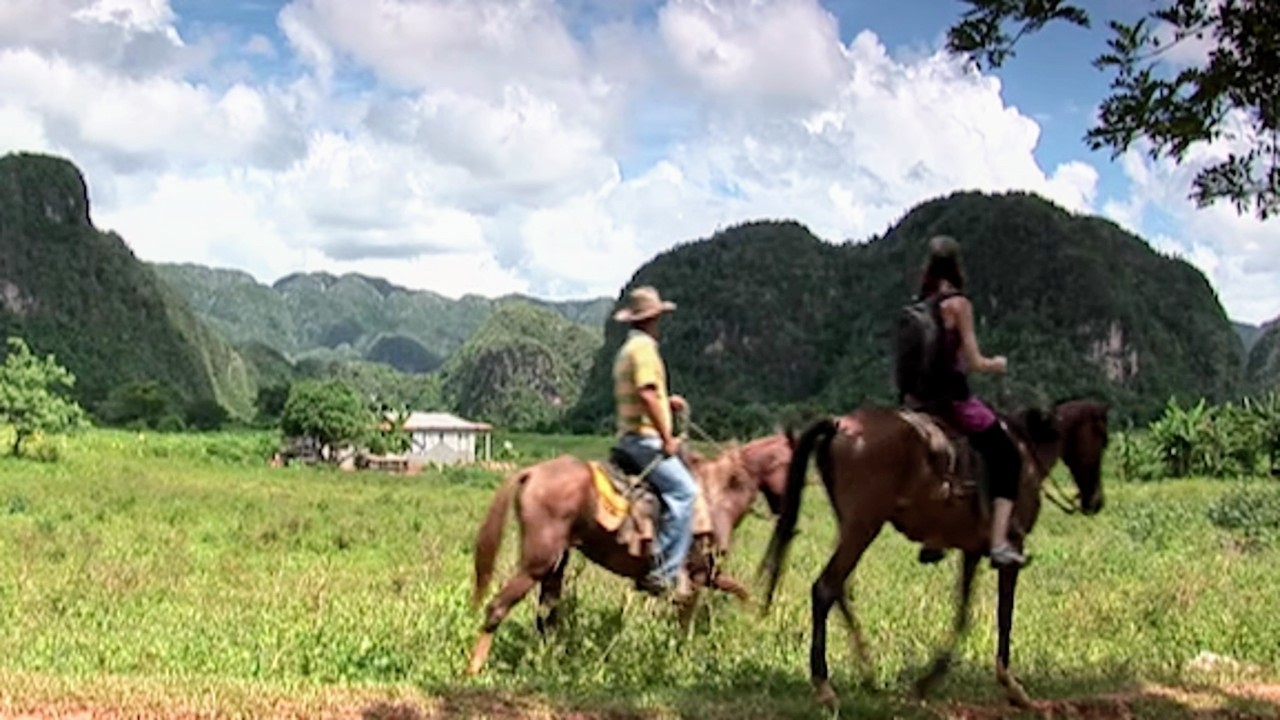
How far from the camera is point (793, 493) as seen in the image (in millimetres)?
7160

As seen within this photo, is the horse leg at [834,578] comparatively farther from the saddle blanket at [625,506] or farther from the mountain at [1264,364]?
the mountain at [1264,364]

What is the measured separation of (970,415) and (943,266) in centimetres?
86

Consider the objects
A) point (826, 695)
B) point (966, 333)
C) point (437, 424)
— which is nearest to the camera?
point (826, 695)

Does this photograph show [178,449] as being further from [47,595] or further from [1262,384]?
[1262,384]

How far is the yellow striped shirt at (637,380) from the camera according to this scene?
728cm

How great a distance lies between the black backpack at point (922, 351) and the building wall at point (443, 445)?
68.1 m

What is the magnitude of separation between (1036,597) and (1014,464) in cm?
697

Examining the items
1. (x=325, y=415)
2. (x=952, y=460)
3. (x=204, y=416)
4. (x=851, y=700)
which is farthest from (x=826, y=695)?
(x=204, y=416)

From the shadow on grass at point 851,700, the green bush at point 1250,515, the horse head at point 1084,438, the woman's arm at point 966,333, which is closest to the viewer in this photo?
the shadow on grass at point 851,700

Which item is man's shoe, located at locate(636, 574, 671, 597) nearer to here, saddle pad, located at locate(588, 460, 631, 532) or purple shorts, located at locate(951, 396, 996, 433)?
saddle pad, located at locate(588, 460, 631, 532)

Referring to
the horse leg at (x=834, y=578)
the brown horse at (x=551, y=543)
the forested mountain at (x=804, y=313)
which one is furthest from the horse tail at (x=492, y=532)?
the forested mountain at (x=804, y=313)

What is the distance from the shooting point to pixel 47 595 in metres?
11.2

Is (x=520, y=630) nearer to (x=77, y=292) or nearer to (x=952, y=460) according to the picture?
(x=952, y=460)

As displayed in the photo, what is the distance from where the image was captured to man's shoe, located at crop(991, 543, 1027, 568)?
699 centimetres
